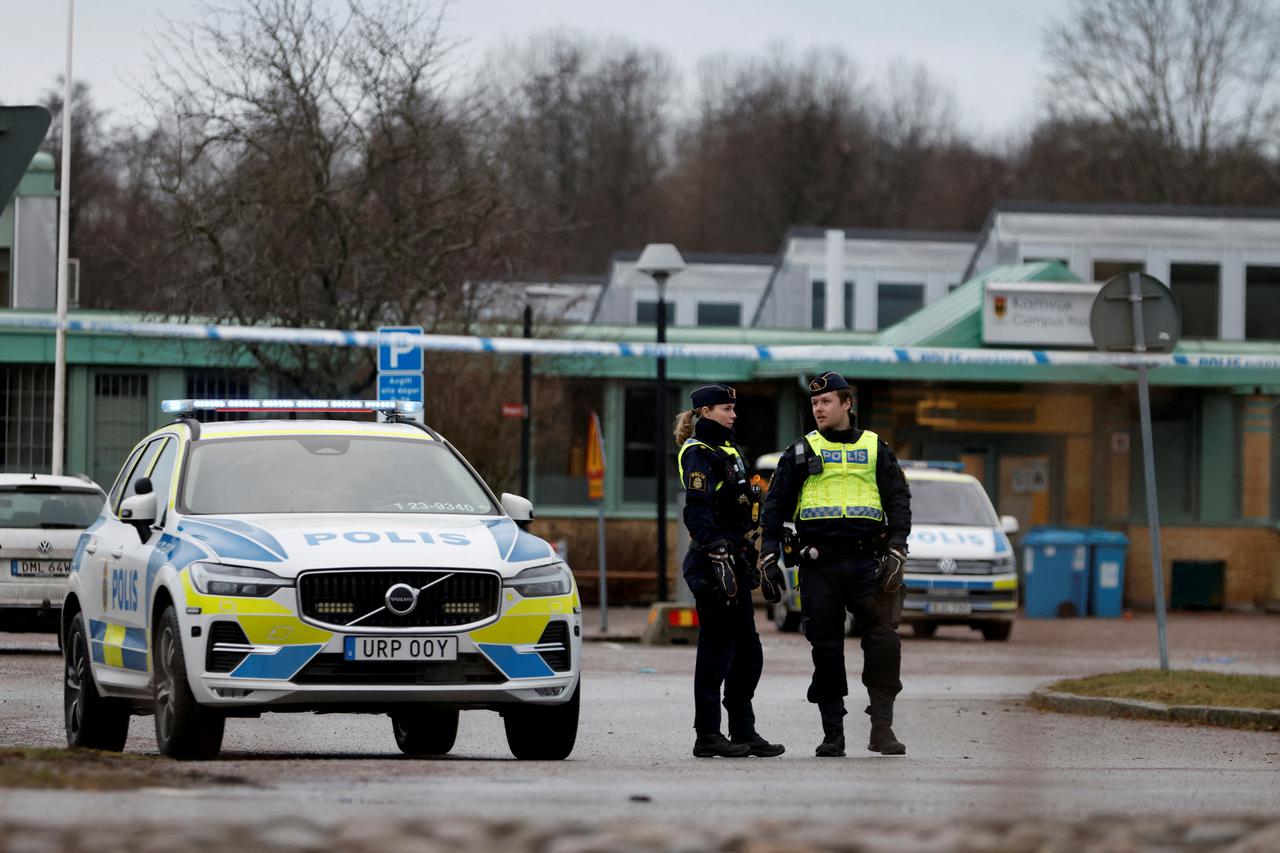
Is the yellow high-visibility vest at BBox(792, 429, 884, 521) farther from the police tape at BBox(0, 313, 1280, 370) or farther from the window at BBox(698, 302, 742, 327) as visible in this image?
the window at BBox(698, 302, 742, 327)

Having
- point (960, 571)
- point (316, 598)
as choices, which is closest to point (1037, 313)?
point (960, 571)

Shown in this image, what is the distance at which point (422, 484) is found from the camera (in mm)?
11141

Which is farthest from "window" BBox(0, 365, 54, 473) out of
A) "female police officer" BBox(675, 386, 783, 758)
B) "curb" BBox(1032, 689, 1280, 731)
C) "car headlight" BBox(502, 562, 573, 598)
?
"car headlight" BBox(502, 562, 573, 598)

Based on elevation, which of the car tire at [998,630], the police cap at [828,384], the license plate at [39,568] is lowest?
the car tire at [998,630]

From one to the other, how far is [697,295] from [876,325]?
7117mm

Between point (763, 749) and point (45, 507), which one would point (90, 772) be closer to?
point (763, 749)

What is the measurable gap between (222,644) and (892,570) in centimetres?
342

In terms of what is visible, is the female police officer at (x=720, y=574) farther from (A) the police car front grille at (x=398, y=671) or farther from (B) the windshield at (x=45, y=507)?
(B) the windshield at (x=45, y=507)

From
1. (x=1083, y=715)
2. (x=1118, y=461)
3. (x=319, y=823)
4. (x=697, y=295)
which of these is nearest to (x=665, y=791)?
(x=319, y=823)

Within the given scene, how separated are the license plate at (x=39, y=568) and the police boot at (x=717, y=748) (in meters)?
9.88

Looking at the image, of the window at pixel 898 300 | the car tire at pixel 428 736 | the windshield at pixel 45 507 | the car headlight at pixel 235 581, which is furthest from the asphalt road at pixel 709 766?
the window at pixel 898 300

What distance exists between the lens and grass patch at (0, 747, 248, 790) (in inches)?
285

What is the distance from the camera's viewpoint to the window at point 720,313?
5397 cm

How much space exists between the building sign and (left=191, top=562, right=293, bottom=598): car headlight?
26.8 meters
